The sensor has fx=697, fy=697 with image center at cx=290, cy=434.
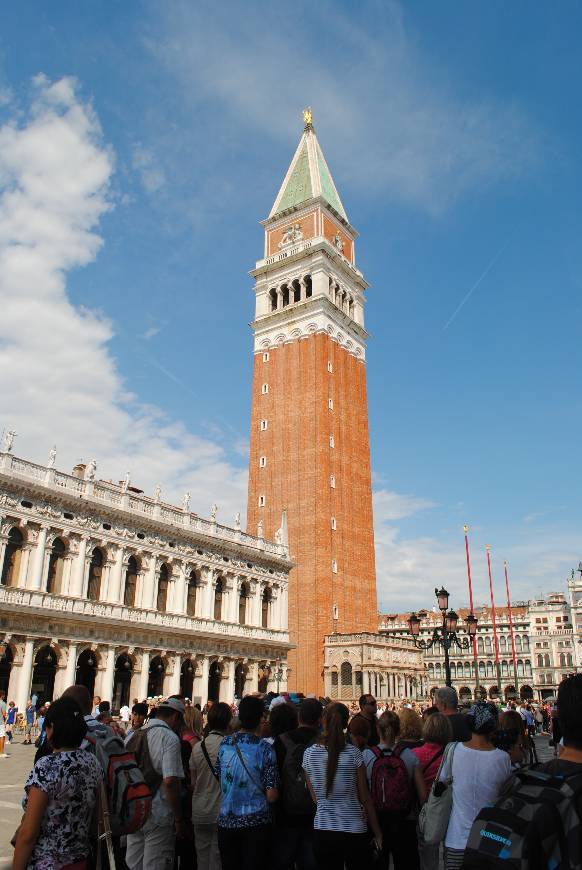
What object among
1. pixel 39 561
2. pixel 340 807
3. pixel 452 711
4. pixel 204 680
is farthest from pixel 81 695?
pixel 204 680

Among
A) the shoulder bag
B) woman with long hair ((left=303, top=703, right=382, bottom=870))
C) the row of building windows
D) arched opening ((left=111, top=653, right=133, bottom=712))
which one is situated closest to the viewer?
the shoulder bag

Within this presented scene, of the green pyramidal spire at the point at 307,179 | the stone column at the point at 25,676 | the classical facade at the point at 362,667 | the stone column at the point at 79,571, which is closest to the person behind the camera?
the stone column at the point at 25,676

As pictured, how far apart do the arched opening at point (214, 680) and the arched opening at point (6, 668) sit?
13.2 m

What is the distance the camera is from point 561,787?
3.03 m

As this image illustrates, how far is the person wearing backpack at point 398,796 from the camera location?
657 cm

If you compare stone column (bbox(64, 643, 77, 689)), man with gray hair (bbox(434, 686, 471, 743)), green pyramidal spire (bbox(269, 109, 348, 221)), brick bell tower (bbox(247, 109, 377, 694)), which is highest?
green pyramidal spire (bbox(269, 109, 348, 221))

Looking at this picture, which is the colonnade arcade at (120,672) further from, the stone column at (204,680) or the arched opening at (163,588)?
the arched opening at (163,588)

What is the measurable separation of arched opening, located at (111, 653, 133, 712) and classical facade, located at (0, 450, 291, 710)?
53 millimetres

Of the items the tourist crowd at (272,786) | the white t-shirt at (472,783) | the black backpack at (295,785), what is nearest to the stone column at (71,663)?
the tourist crowd at (272,786)

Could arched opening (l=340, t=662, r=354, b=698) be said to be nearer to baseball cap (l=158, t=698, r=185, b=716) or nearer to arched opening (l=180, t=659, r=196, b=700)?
arched opening (l=180, t=659, r=196, b=700)

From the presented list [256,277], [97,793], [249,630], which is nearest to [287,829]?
[97,793]

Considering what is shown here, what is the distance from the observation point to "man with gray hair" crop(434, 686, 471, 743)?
7691 mm

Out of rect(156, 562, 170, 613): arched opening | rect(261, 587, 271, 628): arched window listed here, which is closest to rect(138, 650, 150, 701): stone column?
→ rect(156, 562, 170, 613): arched opening

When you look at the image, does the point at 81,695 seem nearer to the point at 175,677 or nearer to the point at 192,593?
the point at 175,677
